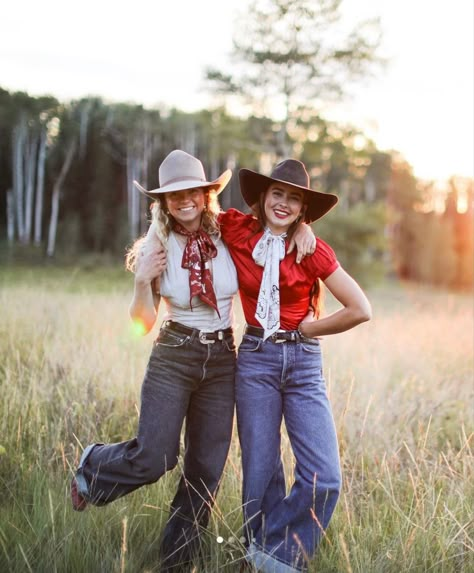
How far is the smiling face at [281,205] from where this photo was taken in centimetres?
300

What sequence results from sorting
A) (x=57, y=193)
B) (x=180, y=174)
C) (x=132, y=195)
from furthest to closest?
(x=132, y=195) → (x=57, y=193) → (x=180, y=174)

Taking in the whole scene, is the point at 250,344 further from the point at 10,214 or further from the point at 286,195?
the point at 10,214

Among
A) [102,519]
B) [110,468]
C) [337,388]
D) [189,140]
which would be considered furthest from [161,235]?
[189,140]

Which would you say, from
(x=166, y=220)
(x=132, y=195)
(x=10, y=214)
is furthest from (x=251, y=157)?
(x=166, y=220)

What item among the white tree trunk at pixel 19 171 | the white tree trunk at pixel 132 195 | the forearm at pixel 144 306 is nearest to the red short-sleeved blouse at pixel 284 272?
the forearm at pixel 144 306

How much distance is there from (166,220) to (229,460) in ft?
4.96

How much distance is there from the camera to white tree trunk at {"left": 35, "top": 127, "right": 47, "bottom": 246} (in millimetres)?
26438

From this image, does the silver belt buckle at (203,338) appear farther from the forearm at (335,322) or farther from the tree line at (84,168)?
the tree line at (84,168)

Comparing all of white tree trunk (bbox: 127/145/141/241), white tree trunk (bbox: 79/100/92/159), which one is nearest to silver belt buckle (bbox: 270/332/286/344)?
white tree trunk (bbox: 127/145/141/241)

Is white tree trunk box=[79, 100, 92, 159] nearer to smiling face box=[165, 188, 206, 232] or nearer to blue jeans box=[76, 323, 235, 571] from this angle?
smiling face box=[165, 188, 206, 232]

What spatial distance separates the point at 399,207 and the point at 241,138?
27082mm

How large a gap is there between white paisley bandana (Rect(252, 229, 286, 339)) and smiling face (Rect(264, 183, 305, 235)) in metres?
0.09

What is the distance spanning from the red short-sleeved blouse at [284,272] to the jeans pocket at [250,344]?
3.1 inches

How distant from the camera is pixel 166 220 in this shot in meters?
3.05
